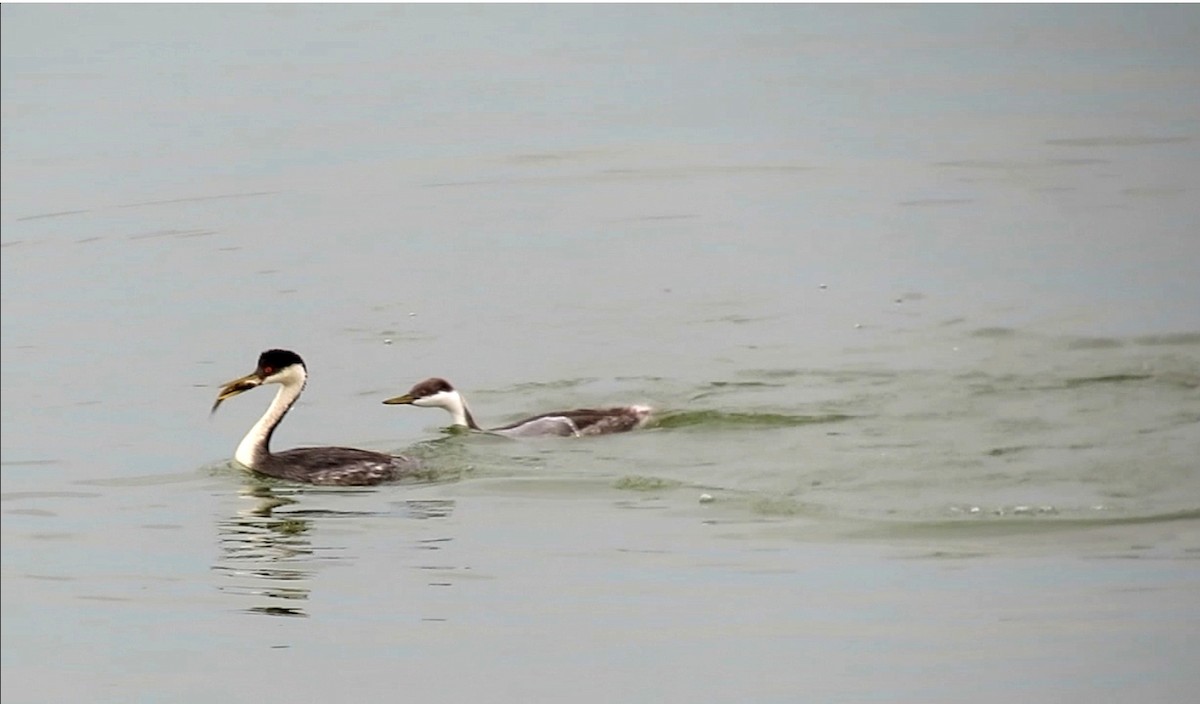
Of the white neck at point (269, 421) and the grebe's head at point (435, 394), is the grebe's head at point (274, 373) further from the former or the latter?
the grebe's head at point (435, 394)

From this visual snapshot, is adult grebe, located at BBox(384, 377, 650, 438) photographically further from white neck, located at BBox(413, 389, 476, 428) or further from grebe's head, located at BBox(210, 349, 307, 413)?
grebe's head, located at BBox(210, 349, 307, 413)

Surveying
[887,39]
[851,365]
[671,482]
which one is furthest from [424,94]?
[671,482]

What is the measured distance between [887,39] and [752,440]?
25699 millimetres

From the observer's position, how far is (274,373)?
13.7 metres

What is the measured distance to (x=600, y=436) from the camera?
1393 cm

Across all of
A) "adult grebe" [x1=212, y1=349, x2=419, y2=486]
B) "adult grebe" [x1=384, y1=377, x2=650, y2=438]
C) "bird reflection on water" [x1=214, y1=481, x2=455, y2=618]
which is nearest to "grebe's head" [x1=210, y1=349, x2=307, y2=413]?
"adult grebe" [x1=212, y1=349, x2=419, y2=486]

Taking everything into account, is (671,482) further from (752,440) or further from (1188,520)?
(1188,520)

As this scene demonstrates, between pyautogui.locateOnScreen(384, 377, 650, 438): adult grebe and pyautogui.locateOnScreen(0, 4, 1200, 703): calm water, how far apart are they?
8.6 inches

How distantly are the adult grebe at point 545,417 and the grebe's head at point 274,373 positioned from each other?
86 centimetres

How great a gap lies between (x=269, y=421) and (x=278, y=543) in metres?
2.05

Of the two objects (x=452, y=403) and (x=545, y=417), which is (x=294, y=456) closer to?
(x=452, y=403)

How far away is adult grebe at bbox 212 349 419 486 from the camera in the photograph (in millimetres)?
12977

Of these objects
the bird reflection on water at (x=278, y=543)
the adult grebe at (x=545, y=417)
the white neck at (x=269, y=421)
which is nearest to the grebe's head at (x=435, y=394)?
the adult grebe at (x=545, y=417)

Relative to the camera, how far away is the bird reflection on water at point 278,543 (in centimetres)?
1062
